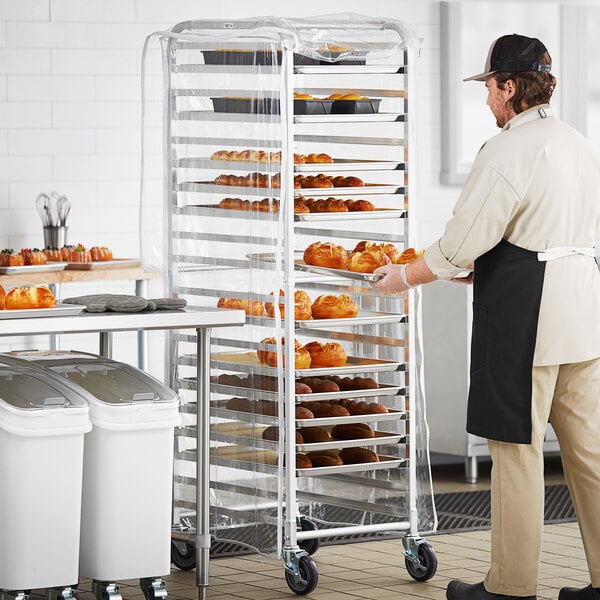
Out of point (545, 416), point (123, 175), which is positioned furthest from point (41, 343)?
point (545, 416)

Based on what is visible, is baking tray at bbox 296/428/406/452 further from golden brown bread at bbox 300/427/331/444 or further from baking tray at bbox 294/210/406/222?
baking tray at bbox 294/210/406/222

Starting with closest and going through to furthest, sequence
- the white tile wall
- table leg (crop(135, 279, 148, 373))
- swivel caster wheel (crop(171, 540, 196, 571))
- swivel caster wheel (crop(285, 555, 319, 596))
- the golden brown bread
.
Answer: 1. swivel caster wheel (crop(285, 555, 319, 596))
2. the golden brown bread
3. swivel caster wheel (crop(171, 540, 196, 571))
4. table leg (crop(135, 279, 148, 373))
5. the white tile wall

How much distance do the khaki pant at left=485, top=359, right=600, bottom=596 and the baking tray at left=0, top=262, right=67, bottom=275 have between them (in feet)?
9.17

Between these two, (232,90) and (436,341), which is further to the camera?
(436,341)

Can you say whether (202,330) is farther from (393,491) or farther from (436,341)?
(436,341)

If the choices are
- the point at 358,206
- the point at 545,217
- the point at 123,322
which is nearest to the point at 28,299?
the point at 123,322

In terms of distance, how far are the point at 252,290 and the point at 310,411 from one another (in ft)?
1.55

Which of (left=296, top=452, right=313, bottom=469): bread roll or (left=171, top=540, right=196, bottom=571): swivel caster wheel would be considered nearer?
(left=296, top=452, right=313, bottom=469): bread roll

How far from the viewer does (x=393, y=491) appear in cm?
514

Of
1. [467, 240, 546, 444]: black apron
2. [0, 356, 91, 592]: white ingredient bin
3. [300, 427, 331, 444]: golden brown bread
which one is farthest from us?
[300, 427, 331, 444]: golden brown bread

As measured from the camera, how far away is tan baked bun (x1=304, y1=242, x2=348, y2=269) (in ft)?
16.2

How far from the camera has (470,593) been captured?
446cm

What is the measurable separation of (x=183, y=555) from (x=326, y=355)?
0.94 metres

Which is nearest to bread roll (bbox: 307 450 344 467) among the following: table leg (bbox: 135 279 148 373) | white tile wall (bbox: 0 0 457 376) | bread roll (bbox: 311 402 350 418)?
bread roll (bbox: 311 402 350 418)
